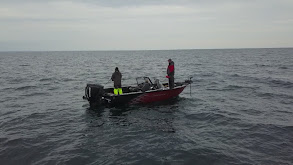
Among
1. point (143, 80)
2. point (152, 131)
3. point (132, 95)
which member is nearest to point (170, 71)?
point (143, 80)

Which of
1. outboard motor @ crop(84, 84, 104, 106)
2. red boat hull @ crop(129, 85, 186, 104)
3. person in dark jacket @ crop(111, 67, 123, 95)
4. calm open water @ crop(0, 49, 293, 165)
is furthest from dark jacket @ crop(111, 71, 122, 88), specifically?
calm open water @ crop(0, 49, 293, 165)

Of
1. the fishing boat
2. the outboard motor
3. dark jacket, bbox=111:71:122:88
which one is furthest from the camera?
dark jacket, bbox=111:71:122:88

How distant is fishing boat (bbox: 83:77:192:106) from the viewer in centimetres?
1262

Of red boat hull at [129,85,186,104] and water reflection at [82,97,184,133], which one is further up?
red boat hull at [129,85,186,104]

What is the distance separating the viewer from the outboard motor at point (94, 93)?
12.5 metres

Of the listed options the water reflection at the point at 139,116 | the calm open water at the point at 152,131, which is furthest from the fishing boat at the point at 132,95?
the calm open water at the point at 152,131

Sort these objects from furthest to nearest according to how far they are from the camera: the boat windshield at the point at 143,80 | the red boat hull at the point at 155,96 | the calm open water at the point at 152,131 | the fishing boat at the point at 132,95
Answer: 1. the boat windshield at the point at 143,80
2. the red boat hull at the point at 155,96
3. the fishing boat at the point at 132,95
4. the calm open water at the point at 152,131

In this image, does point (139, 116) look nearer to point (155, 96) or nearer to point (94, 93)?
point (155, 96)

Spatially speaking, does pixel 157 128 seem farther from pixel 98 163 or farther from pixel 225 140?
pixel 98 163

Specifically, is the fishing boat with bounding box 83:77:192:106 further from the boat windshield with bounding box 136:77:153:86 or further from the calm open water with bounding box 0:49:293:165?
the calm open water with bounding box 0:49:293:165

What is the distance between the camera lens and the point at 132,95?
523 inches

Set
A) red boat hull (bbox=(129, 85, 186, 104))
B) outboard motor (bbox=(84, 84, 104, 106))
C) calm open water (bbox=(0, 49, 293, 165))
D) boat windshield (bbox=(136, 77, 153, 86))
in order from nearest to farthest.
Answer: calm open water (bbox=(0, 49, 293, 165)) → outboard motor (bbox=(84, 84, 104, 106)) → red boat hull (bbox=(129, 85, 186, 104)) → boat windshield (bbox=(136, 77, 153, 86))

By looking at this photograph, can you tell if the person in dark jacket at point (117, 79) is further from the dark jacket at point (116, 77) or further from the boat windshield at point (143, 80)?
the boat windshield at point (143, 80)

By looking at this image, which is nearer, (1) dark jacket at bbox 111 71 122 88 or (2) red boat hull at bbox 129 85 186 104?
(1) dark jacket at bbox 111 71 122 88
